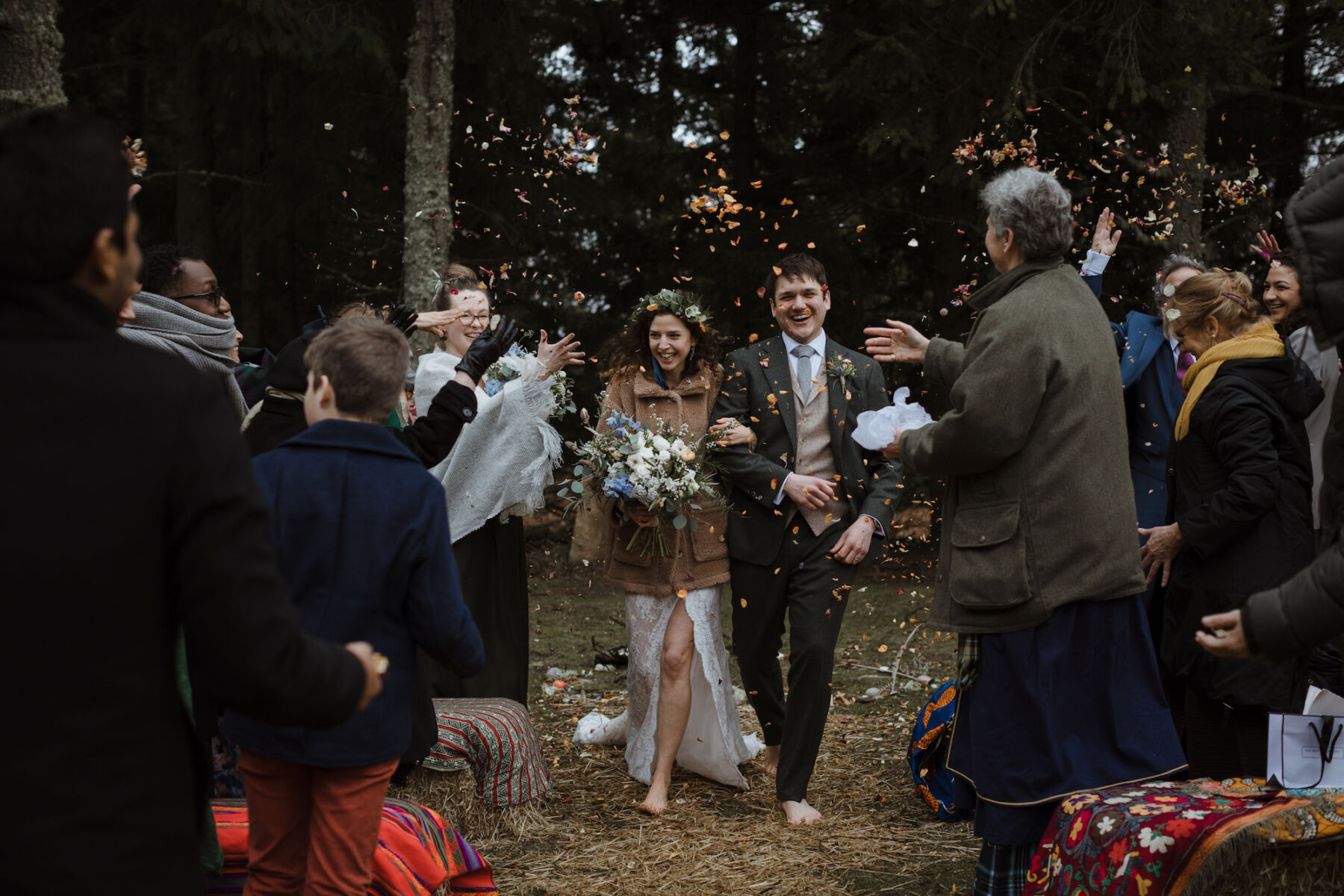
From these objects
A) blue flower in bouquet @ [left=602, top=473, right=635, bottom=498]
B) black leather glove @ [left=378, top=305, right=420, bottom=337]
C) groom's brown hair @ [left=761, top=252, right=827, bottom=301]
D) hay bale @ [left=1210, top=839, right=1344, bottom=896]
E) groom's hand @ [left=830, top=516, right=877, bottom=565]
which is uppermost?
groom's brown hair @ [left=761, top=252, right=827, bottom=301]

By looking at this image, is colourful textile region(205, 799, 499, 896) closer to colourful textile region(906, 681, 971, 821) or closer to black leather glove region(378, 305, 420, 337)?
black leather glove region(378, 305, 420, 337)

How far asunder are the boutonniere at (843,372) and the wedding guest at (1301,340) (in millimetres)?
1834

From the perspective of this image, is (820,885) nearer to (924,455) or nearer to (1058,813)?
(1058,813)

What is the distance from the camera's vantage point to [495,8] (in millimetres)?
12344

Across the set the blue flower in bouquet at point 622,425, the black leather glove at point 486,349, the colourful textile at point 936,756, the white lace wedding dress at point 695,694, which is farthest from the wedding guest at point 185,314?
the colourful textile at point 936,756

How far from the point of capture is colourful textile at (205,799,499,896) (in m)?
3.41

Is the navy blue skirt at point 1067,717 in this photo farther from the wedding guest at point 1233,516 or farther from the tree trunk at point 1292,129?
the tree trunk at point 1292,129

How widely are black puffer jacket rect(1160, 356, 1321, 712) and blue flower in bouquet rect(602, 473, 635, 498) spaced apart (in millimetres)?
2328

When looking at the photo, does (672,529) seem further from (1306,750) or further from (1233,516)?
(1306,750)

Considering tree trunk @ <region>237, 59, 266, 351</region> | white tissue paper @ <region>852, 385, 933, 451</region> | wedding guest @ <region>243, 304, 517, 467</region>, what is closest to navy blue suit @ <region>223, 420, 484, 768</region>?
wedding guest @ <region>243, 304, 517, 467</region>

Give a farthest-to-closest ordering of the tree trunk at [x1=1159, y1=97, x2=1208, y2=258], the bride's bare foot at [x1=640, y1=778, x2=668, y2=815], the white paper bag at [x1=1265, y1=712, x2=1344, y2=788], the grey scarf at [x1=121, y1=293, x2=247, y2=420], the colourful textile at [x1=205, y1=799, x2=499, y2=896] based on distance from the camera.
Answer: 1. the tree trunk at [x1=1159, y1=97, x2=1208, y2=258]
2. the bride's bare foot at [x1=640, y1=778, x2=668, y2=815]
3. the grey scarf at [x1=121, y1=293, x2=247, y2=420]
4. the colourful textile at [x1=205, y1=799, x2=499, y2=896]
5. the white paper bag at [x1=1265, y1=712, x2=1344, y2=788]

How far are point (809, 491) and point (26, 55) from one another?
5418mm

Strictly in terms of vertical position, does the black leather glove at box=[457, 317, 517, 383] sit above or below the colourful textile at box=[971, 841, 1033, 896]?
above

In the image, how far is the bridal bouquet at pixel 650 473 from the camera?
514 centimetres
